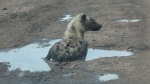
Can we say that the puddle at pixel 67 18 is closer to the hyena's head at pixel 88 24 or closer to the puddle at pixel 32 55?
the hyena's head at pixel 88 24

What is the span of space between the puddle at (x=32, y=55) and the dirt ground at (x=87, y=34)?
7.7 inches

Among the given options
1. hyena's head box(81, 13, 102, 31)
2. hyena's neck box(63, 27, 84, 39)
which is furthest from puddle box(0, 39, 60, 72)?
hyena's head box(81, 13, 102, 31)

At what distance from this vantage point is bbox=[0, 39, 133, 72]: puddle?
774 cm

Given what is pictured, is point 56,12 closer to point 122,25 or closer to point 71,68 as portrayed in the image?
point 122,25

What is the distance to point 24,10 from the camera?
13.3m

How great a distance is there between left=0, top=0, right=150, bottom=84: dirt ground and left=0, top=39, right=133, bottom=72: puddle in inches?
7.7

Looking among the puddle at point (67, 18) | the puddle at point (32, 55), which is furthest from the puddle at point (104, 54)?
the puddle at point (67, 18)

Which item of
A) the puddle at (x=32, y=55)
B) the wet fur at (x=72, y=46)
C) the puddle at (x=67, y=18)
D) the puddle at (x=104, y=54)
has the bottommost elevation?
the puddle at (x=67, y=18)

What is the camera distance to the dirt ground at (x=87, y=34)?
7.00 m

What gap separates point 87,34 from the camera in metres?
9.66

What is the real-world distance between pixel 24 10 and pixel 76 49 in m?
5.68

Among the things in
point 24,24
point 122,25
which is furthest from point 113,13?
point 24,24

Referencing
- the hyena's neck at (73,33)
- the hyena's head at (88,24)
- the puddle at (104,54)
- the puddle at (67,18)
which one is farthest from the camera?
the puddle at (67,18)

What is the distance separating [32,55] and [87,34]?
1.63 meters
